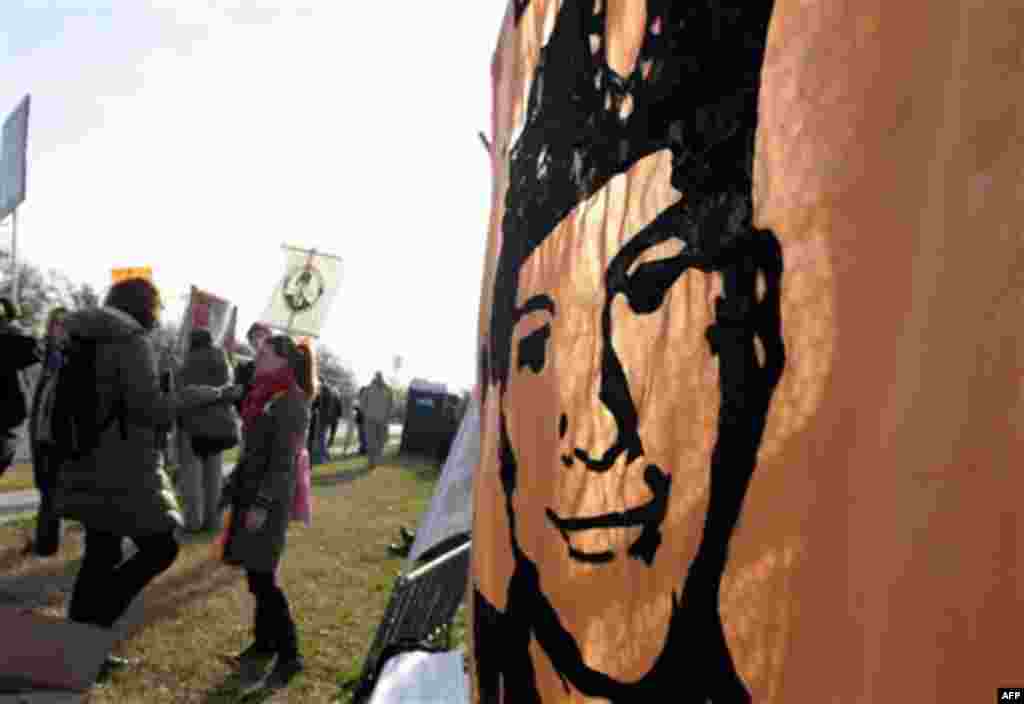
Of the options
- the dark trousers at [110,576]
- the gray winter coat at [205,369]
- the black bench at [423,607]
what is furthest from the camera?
the gray winter coat at [205,369]

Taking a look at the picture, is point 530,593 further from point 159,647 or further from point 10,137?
point 10,137

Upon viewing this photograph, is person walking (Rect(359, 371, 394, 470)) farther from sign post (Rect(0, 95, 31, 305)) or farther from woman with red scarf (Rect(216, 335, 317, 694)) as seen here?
woman with red scarf (Rect(216, 335, 317, 694))

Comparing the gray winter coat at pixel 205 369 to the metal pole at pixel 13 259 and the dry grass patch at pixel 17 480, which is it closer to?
the metal pole at pixel 13 259

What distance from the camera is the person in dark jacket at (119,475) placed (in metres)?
3.20

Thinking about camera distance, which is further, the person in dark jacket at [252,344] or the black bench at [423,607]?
the person in dark jacket at [252,344]

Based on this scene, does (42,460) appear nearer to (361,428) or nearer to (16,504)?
(16,504)

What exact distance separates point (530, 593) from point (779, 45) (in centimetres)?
89

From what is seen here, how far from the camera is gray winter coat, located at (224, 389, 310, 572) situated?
145 inches

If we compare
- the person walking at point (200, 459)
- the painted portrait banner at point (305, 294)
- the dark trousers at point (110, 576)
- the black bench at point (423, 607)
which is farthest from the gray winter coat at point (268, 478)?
the painted portrait banner at point (305, 294)

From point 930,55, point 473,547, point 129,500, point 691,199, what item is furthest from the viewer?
point 129,500

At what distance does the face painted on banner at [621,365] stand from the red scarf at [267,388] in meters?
2.36

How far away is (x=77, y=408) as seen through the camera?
3.15m

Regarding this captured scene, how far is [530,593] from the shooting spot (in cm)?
137

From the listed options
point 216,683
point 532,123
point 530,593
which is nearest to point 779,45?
point 532,123
